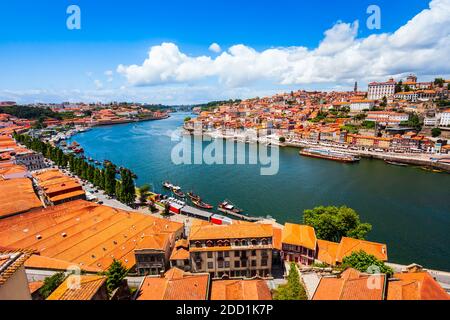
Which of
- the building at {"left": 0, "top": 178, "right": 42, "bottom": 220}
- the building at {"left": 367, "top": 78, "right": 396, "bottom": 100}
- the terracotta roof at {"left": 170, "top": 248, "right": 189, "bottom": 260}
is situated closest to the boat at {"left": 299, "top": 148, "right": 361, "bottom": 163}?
the terracotta roof at {"left": 170, "top": 248, "right": 189, "bottom": 260}

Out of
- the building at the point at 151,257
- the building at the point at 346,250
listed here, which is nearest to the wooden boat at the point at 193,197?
the building at the point at 151,257

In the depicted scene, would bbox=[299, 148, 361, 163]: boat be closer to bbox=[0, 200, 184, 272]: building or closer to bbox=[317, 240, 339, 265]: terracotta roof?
bbox=[317, 240, 339, 265]: terracotta roof

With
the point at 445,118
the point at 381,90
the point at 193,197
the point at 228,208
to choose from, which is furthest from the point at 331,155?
the point at 381,90

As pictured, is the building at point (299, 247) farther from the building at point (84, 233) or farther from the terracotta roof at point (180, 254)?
the building at point (84, 233)

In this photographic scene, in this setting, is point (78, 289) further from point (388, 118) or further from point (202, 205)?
point (388, 118)

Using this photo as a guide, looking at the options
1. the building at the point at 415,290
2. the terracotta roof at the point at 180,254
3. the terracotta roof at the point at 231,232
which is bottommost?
the terracotta roof at the point at 180,254
